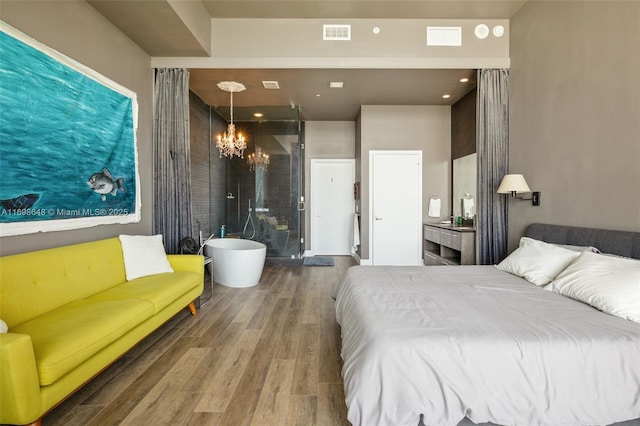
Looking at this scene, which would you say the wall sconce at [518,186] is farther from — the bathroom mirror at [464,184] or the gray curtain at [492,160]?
the bathroom mirror at [464,184]

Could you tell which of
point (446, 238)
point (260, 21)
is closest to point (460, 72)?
point (446, 238)

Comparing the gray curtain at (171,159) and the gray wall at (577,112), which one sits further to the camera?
the gray curtain at (171,159)

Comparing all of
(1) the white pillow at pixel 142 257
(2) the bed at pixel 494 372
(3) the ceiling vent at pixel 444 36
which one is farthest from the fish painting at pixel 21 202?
(3) the ceiling vent at pixel 444 36

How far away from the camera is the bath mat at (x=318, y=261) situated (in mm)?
5754

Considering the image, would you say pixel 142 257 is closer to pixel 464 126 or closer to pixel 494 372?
pixel 494 372

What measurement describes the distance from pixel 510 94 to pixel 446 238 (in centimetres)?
206

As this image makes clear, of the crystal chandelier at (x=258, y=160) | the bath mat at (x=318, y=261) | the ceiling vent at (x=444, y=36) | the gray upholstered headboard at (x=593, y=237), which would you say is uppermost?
the ceiling vent at (x=444, y=36)

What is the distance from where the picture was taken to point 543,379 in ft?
4.43

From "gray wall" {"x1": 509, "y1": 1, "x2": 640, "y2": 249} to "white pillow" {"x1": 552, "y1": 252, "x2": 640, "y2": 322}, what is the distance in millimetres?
535

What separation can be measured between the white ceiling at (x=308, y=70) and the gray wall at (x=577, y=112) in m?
0.75

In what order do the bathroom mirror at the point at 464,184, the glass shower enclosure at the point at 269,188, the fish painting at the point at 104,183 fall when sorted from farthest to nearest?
A: the glass shower enclosure at the point at 269,188 < the bathroom mirror at the point at 464,184 < the fish painting at the point at 104,183

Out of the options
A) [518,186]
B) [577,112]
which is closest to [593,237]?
[518,186]

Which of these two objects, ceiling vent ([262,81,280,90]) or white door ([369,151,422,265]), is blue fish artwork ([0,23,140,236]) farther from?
white door ([369,151,422,265])

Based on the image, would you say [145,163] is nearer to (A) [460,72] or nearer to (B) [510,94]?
(A) [460,72]
